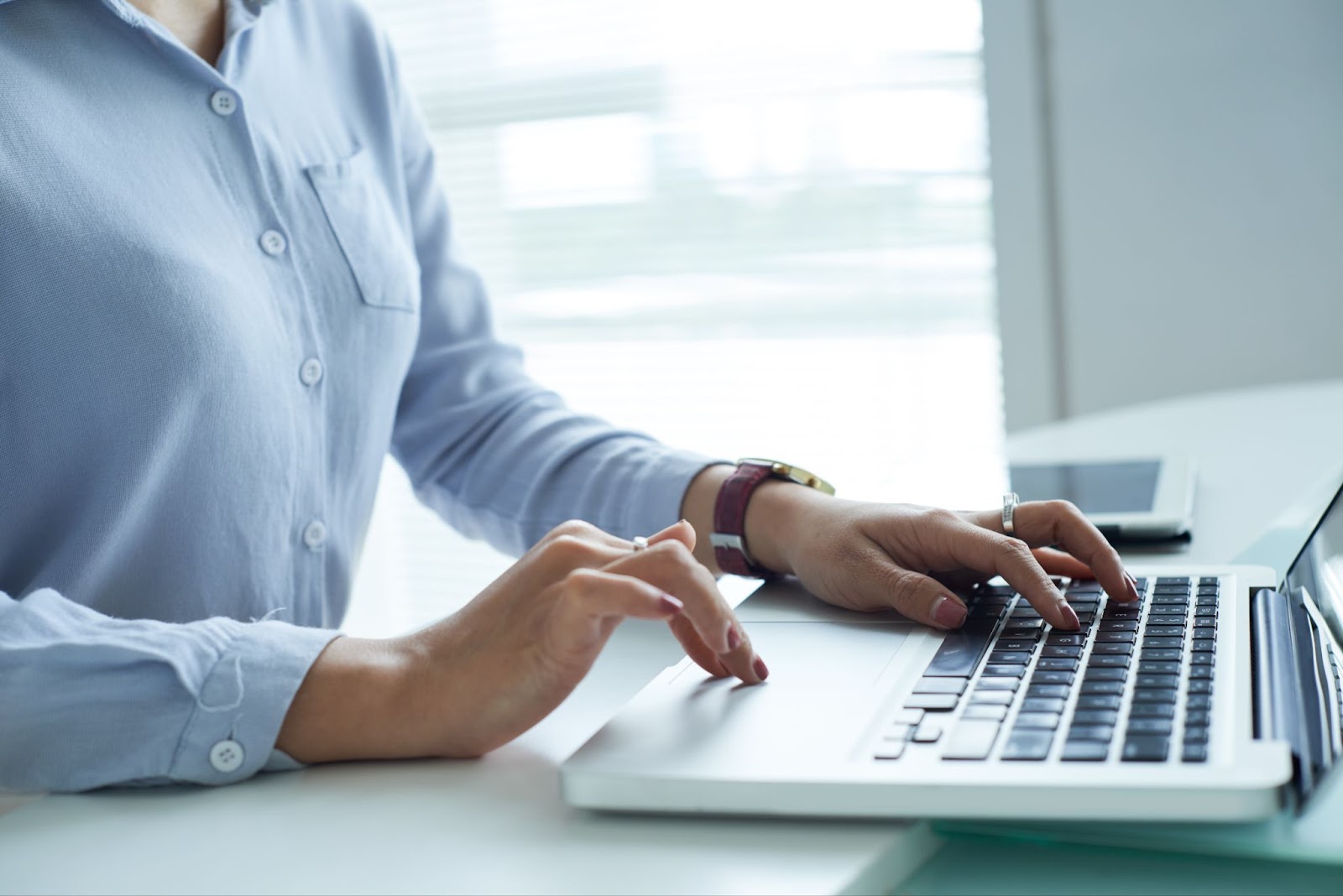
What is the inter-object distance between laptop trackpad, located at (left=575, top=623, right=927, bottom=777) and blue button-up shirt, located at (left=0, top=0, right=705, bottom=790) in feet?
0.55

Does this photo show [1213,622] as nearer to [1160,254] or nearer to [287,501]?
[287,501]

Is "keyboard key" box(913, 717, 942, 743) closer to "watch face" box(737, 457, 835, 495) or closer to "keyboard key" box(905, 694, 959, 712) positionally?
"keyboard key" box(905, 694, 959, 712)

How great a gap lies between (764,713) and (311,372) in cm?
45

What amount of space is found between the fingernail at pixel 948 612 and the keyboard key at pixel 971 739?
0.15m

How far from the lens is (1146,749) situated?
0.46m

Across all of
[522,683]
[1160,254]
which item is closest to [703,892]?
[522,683]

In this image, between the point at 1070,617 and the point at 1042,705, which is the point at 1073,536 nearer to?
the point at 1070,617

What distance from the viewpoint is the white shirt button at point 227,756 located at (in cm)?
57

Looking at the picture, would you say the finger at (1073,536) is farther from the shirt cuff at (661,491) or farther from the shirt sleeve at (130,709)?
the shirt sleeve at (130,709)

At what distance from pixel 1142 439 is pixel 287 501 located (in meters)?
0.86

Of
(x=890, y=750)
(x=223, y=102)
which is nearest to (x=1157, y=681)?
(x=890, y=750)

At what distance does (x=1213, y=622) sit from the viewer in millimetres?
620

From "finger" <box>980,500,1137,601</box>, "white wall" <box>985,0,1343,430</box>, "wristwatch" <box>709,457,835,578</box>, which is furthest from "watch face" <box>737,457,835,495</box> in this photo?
"white wall" <box>985,0,1343,430</box>

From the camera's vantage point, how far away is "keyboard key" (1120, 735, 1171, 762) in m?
0.45
